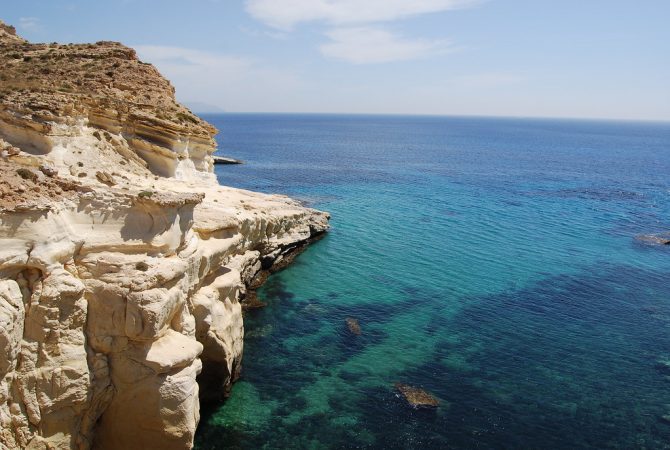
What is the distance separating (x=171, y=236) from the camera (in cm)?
2292

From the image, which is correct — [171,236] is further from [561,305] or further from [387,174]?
[387,174]

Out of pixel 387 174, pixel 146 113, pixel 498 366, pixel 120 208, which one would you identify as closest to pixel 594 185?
pixel 387 174

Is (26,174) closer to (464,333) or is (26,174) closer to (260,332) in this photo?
(260,332)

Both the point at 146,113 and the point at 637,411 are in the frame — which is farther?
the point at 146,113

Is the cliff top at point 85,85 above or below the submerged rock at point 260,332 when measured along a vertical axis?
above

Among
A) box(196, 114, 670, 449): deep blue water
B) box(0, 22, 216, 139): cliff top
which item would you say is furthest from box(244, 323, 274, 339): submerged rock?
box(0, 22, 216, 139): cliff top

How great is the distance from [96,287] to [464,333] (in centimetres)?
2246

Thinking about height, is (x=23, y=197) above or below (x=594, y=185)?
above

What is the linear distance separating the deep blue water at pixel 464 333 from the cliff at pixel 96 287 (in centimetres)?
375

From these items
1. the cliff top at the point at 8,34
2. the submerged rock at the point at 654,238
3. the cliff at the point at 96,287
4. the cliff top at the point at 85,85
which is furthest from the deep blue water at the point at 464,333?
the cliff top at the point at 8,34

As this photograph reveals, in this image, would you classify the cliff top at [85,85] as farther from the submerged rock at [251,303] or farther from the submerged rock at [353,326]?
the submerged rock at [353,326]

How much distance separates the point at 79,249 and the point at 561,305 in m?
32.0

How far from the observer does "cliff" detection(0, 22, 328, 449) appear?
60.6 feet

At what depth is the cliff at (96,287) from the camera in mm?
18469
